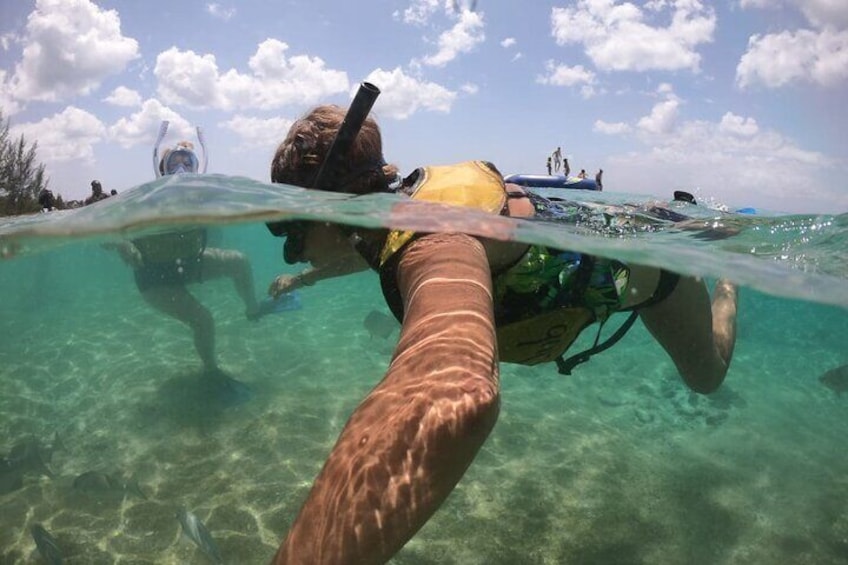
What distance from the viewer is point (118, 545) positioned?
655cm

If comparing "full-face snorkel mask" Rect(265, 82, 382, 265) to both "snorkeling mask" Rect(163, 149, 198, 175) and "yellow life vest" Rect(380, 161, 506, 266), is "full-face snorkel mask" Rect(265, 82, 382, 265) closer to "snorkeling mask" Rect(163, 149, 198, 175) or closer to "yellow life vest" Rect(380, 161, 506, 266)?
"yellow life vest" Rect(380, 161, 506, 266)

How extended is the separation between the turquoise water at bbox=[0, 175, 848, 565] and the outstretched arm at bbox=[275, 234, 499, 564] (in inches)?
29.2

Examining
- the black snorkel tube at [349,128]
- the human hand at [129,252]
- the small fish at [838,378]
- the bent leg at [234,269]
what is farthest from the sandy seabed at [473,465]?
the black snorkel tube at [349,128]

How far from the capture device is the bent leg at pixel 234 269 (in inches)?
514

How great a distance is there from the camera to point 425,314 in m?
1.52

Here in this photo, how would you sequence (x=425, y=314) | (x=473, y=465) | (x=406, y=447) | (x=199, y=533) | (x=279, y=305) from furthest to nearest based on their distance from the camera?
1. (x=279, y=305)
2. (x=473, y=465)
3. (x=199, y=533)
4. (x=425, y=314)
5. (x=406, y=447)

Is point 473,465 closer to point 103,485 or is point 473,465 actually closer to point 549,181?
point 549,181

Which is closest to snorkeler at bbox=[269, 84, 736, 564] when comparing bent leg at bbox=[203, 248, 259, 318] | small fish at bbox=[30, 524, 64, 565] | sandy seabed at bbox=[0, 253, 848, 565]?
sandy seabed at bbox=[0, 253, 848, 565]

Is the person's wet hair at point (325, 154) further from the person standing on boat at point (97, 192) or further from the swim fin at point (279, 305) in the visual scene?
the swim fin at point (279, 305)

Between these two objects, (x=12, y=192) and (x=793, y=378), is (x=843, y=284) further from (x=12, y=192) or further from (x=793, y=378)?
(x=12, y=192)

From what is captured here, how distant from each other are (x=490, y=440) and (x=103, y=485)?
6596 millimetres

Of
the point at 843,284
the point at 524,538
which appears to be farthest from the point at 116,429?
the point at 843,284

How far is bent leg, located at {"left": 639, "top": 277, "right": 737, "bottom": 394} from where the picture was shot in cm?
481

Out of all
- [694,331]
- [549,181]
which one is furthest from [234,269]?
[694,331]
